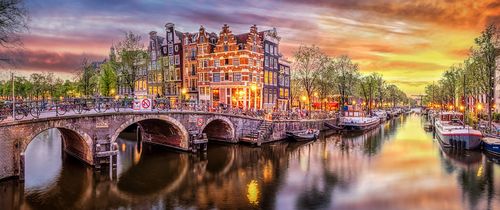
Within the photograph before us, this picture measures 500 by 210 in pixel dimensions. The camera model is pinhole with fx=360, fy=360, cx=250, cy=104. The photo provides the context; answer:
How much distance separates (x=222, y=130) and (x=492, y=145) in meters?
32.8

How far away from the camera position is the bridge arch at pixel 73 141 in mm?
27562

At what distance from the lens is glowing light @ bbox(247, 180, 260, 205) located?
25375 mm

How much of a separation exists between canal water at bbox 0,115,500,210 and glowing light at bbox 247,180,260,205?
0.23ft

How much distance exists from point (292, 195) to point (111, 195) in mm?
13303

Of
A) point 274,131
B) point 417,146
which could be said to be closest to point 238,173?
point 274,131

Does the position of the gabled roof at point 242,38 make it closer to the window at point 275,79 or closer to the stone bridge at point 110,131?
the window at point 275,79

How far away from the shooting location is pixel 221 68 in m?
67.6

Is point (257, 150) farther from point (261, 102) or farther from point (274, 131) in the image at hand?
point (261, 102)

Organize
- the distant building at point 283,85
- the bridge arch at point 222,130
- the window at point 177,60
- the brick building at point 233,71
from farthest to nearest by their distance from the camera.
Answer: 1. the distant building at point 283,85
2. the window at point 177,60
3. the brick building at point 233,71
4. the bridge arch at point 222,130

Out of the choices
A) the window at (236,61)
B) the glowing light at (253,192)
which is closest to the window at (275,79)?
the window at (236,61)

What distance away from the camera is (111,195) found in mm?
26406

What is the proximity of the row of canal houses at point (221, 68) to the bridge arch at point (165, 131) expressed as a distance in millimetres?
12575

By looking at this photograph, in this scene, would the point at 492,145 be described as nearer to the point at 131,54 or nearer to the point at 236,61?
the point at 236,61

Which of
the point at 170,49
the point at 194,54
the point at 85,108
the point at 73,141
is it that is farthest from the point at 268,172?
the point at 170,49
